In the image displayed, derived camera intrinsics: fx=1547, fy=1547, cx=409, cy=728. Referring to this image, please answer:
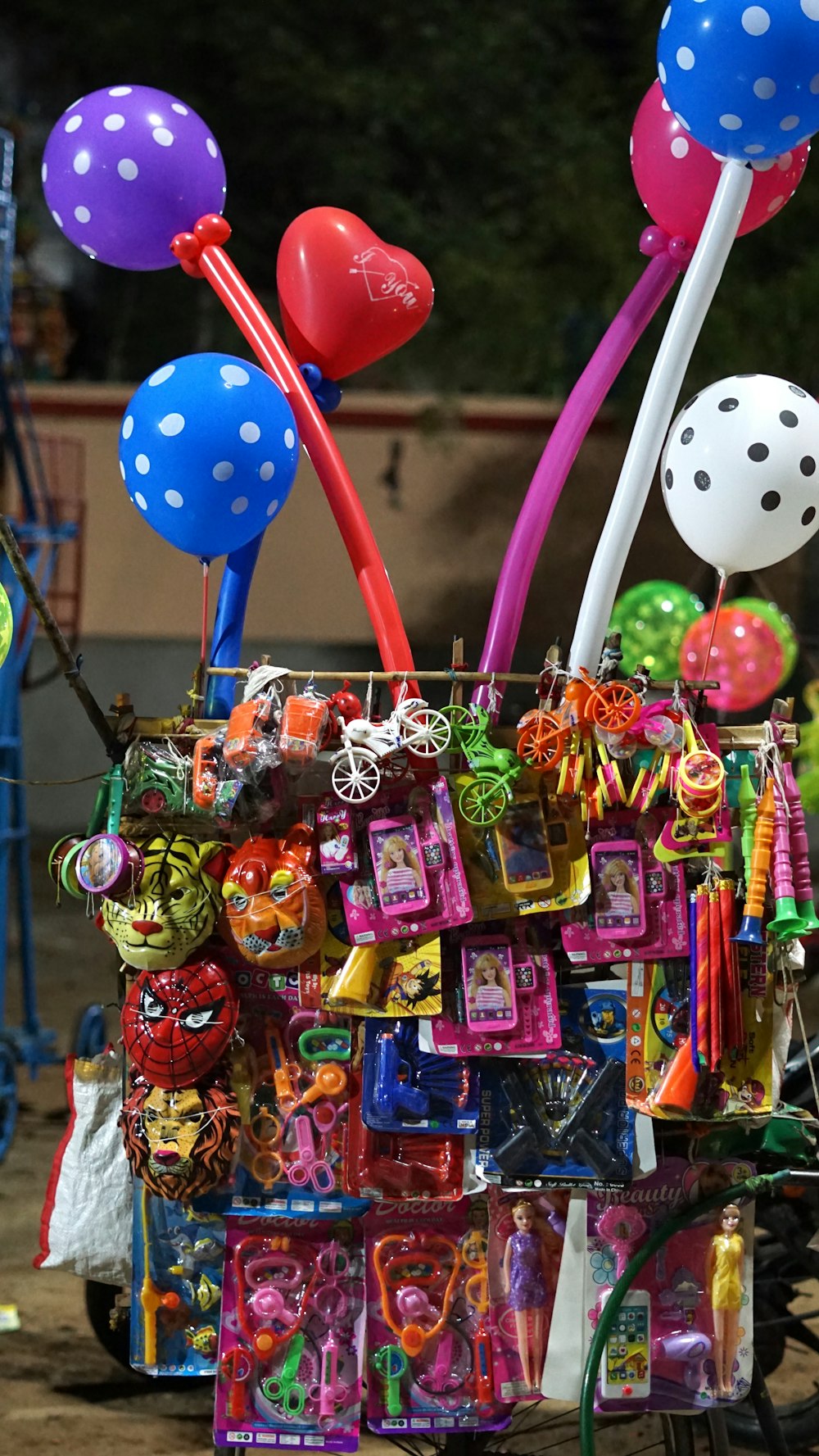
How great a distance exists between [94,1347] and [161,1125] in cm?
175

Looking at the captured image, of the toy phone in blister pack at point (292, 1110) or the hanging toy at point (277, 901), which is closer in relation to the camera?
the hanging toy at point (277, 901)

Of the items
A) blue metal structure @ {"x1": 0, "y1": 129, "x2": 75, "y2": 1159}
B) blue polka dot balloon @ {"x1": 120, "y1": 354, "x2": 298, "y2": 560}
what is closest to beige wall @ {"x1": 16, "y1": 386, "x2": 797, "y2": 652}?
blue metal structure @ {"x1": 0, "y1": 129, "x2": 75, "y2": 1159}

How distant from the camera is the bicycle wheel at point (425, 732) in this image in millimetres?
2248

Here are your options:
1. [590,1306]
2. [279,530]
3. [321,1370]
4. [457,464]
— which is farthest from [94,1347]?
[457,464]

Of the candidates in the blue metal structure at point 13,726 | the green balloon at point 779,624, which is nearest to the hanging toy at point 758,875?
the green balloon at point 779,624

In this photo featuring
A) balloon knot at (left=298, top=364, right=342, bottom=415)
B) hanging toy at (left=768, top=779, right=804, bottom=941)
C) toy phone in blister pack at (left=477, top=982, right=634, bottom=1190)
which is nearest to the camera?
hanging toy at (left=768, top=779, right=804, bottom=941)

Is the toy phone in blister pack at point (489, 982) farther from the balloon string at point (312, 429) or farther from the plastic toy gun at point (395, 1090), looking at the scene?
the balloon string at point (312, 429)

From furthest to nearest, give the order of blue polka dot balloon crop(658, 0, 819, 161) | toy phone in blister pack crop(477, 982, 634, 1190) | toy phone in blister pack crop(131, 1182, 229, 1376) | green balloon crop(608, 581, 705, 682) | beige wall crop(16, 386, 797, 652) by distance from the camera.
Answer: beige wall crop(16, 386, 797, 652), green balloon crop(608, 581, 705, 682), toy phone in blister pack crop(131, 1182, 229, 1376), toy phone in blister pack crop(477, 982, 634, 1190), blue polka dot balloon crop(658, 0, 819, 161)

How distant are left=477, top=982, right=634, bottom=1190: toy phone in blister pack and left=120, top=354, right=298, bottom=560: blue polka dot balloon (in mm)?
894

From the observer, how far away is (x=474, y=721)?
2.30m

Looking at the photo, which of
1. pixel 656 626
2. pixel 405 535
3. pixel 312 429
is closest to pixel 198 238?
pixel 312 429

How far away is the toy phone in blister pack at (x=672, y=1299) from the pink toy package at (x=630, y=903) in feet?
1.19

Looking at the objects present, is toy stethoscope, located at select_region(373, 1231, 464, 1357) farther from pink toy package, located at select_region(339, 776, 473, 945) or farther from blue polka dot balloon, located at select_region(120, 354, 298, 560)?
blue polka dot balloon, located at select_region(120, 354, 298, 560)

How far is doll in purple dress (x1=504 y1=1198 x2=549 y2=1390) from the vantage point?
2.32 metres
